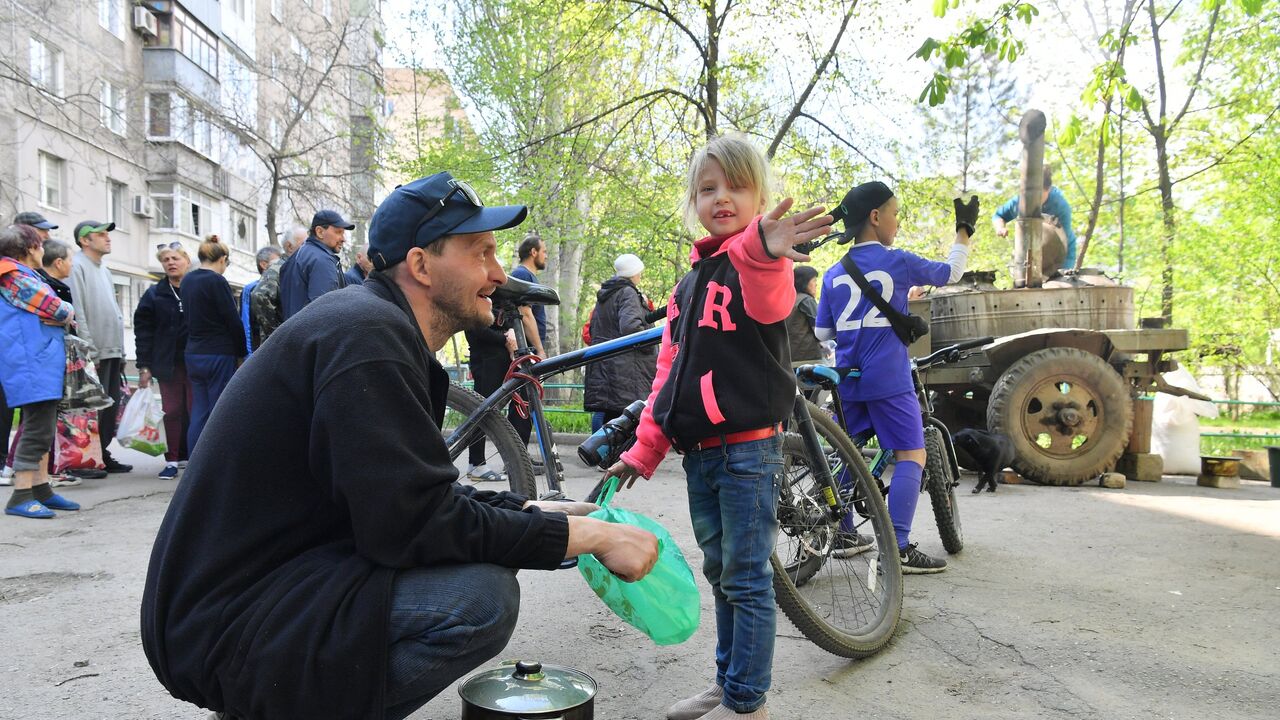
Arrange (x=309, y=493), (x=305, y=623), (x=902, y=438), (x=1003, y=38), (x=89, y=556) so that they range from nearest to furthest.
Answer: (x=305, y=623) → (x=309, y=493) → (x=902, y=438) → (x=89, y=556) → (x=1003, y=38)

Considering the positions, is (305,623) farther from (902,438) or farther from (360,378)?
(902,438)

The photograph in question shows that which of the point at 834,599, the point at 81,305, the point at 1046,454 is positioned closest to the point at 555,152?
the point at 81,305

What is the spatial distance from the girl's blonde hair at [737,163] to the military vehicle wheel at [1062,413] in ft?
18.2

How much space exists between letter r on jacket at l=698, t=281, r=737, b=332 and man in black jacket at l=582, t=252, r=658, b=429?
175 inches

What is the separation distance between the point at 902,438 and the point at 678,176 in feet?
32.2

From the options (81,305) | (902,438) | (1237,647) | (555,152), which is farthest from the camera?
(555,152)

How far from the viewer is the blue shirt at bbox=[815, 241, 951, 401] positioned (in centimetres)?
413

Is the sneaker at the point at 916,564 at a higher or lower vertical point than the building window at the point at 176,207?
lower

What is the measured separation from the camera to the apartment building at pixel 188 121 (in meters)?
19.0

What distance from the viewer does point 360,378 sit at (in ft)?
5.33

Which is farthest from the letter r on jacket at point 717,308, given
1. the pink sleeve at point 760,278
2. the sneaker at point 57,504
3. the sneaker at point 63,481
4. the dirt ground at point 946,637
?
the sneaker at point 63,481

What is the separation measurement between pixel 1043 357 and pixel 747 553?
19.6 ft

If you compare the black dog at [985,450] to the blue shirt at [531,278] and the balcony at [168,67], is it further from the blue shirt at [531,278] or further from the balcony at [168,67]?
the balcony at [168,67]

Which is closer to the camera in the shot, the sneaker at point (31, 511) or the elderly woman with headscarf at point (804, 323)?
the sneaker at point (31, 511)
